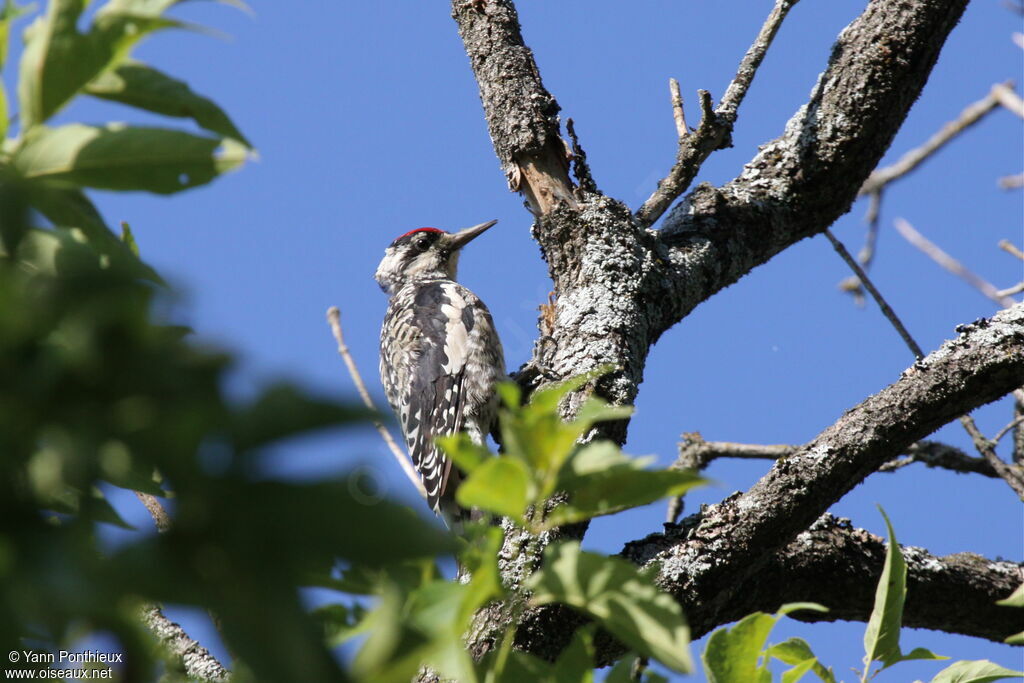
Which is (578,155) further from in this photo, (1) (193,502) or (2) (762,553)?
(1) (193,502)

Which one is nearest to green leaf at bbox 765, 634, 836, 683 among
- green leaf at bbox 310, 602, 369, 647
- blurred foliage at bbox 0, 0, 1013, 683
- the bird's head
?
green leaf at bbox 310, 602, 369, 647

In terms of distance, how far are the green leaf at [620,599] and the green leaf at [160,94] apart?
499 millimetres

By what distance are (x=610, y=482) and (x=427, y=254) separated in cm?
567

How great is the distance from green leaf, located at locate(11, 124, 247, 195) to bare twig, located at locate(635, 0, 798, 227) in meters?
2.71

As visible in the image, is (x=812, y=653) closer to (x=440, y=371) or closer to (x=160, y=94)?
(x=160, y=94)

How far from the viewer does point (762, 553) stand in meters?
2.67

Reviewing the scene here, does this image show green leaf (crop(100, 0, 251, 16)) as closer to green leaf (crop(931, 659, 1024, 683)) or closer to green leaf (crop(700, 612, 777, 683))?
green leaf (crop(700, 612, 777, 683))

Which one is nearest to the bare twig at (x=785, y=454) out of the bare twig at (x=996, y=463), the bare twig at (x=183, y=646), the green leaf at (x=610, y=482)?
the bare twig at (x=996, y=463)

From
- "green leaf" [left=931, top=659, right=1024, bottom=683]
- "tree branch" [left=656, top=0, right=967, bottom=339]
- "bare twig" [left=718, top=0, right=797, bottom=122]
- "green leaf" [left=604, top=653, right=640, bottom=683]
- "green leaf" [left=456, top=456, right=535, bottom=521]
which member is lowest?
"green leaf" [left=931, top=659, right=1024, bottom=683]

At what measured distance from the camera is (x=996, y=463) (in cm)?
340

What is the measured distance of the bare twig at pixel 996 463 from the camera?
3.38 m

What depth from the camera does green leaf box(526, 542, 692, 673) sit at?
0.83 m

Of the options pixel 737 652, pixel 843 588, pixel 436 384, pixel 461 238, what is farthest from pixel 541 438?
pixel 461 238

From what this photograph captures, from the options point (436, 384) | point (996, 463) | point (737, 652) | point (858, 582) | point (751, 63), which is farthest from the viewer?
point (436, 384)
